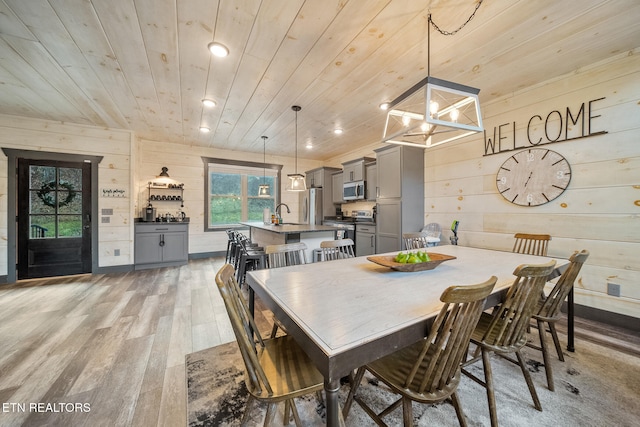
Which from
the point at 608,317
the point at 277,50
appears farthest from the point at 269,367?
the point at 608,317

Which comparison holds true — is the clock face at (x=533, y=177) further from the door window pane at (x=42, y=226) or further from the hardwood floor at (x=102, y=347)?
the door window pane at (x=42, y=226)

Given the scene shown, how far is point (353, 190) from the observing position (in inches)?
213

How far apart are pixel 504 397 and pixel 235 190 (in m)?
6.05

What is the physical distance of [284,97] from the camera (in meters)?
3.16

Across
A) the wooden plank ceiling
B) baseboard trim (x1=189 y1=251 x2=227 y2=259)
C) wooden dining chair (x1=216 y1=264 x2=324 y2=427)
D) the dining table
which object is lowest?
baseboard trim (x1=189 y1=251 x2=227 y2=259)

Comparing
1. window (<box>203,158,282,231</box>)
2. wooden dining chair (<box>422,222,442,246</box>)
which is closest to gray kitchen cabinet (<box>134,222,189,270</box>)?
window (<box>203,158,282,231</box>)

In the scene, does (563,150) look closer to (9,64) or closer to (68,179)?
(9,64)

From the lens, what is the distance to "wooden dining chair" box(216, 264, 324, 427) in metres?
0.96

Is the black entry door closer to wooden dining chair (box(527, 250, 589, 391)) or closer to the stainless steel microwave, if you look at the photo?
the stainless steel microwave

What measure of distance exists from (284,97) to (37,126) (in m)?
4.15

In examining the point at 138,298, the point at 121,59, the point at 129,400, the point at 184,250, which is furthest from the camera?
the point at 184,250

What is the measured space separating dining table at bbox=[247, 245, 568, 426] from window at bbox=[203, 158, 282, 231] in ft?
16.0

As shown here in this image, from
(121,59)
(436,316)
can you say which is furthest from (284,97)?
(436,316)

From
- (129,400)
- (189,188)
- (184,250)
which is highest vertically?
(189,188)
